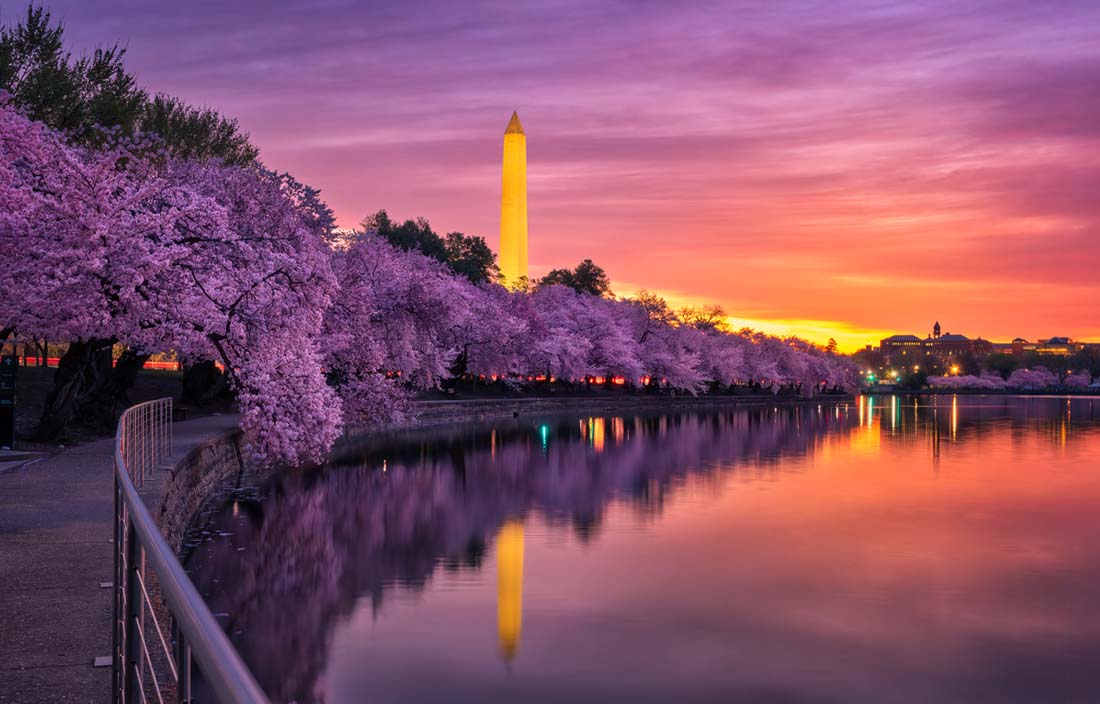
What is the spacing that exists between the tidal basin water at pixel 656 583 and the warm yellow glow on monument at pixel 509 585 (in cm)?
6

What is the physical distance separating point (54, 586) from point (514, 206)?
112 m

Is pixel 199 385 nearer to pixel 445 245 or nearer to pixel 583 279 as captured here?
pixel 445 245

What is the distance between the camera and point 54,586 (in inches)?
416

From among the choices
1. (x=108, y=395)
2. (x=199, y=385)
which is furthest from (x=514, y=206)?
(x=108, y=395)

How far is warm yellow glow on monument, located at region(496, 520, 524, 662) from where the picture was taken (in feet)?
50.9

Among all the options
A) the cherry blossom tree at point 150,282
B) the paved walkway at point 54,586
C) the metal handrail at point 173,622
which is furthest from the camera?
the cherry blossom tree at point 150,282

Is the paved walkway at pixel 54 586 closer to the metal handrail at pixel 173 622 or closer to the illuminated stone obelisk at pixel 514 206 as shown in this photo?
the metal handrail at pixel 173 622

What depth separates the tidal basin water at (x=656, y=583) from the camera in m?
13.8

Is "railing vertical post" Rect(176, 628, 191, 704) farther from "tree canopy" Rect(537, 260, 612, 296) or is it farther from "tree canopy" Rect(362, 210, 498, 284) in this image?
"tree canopy" Rect(537, 260, 612, 296)

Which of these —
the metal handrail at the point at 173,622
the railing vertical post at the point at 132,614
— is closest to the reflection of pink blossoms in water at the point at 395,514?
the metal handrail at the point at 173,622

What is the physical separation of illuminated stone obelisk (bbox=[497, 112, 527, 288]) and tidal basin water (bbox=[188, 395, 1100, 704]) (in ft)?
265


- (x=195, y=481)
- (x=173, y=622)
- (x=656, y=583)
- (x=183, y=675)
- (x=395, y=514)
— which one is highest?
(x=183, y=675)

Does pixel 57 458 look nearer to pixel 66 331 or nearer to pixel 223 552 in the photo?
pixel 66 331

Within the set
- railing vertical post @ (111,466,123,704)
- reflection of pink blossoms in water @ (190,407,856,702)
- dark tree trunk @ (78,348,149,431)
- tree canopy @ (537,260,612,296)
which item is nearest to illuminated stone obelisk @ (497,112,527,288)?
tree canopy @ (537,260,612,296)
